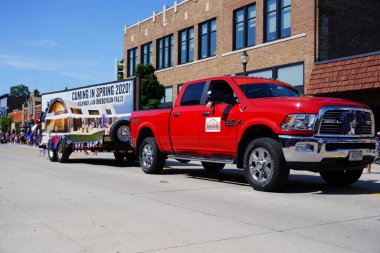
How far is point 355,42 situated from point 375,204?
19300 millimetres

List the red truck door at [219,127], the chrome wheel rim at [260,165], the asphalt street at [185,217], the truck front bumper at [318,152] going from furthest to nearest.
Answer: the red truck door at [219,127], the chrome wheel rim at [260,165], the truck front bumper at [318,152], the asphalt street at [185,217]

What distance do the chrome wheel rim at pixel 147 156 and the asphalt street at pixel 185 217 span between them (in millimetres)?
1802

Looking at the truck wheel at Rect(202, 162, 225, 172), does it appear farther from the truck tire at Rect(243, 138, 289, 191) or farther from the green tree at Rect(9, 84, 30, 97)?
the green tree at Rect(9, 84, 30, 97)

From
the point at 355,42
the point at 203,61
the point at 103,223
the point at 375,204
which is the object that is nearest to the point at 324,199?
the point at 375,204

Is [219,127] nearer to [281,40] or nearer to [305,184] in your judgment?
[305,184]

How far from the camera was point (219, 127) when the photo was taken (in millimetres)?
9172

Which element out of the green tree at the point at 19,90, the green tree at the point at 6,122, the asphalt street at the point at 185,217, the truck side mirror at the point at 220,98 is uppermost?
the green tree at the point at 19,90

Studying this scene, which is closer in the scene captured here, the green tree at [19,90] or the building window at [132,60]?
the building window at [132,60]

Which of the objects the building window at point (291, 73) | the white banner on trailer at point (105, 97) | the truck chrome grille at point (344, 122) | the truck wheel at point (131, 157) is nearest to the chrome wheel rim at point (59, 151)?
the white banner on trailer at point (105, 97)

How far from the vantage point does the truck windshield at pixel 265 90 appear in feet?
29.5

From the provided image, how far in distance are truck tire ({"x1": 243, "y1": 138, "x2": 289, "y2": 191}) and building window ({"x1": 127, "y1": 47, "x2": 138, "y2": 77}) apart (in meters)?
31.6

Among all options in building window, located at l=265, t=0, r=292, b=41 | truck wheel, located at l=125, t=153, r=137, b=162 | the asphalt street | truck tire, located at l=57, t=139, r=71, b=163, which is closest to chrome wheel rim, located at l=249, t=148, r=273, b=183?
the asphalt street

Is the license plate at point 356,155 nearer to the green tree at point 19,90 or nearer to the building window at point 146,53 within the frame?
the building window at point 146,53

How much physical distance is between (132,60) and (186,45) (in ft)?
27.3
